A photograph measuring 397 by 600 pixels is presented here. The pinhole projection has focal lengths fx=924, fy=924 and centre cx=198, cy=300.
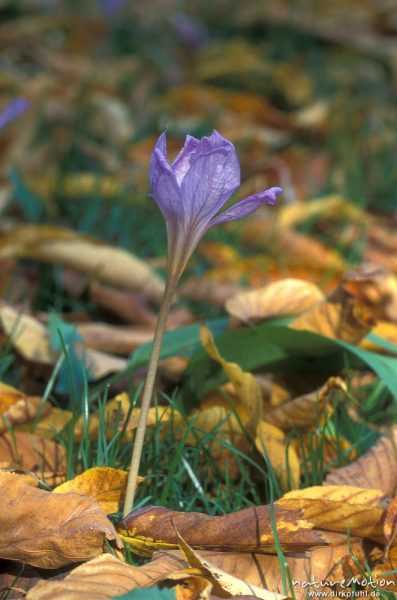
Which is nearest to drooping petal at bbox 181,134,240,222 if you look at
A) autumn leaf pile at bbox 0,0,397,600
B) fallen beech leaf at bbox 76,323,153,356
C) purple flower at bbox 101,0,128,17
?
autumn leaf pile at bbox 0,0,397,600

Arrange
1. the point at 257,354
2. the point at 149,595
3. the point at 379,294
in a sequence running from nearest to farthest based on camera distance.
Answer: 1. the point at 149,595
2. the point at 257,354
3. the point at 379,294

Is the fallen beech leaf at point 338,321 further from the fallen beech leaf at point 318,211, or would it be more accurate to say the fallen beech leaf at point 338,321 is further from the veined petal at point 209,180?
the fallen beech leaf at point 318,211

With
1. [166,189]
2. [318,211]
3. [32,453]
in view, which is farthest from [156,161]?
[318,211]

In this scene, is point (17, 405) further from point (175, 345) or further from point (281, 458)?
point (281, 458)

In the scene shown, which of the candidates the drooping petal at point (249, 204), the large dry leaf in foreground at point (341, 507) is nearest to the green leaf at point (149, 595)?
the large dry leaf in foreground at point (341, 507)

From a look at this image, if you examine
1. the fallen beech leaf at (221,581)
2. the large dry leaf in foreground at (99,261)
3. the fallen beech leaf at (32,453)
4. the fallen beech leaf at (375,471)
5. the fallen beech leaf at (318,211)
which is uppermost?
the fallen beech leaf at (221,581)

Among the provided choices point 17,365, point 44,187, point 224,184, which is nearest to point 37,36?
point 44,187

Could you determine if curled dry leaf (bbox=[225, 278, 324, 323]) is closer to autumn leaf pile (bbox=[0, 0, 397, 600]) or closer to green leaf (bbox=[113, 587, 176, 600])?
autumn leaf pile (bbox=[0, 0, 397, 600])
